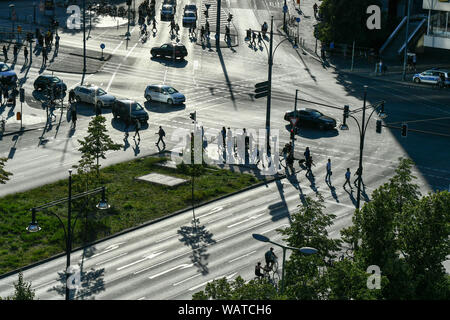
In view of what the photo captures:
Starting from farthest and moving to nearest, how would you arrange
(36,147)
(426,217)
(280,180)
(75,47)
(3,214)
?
1. (75,47)
2. (36,147)
3. (280,180)
4. (3,214)
5. (426,217)

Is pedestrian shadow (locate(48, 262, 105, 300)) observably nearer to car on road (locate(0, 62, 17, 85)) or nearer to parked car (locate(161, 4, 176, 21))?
car on road (locate(0, 62, 17, 85))

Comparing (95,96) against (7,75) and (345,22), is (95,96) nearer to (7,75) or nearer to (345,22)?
(7,75)

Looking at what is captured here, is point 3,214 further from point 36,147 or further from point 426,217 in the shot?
point 426,217

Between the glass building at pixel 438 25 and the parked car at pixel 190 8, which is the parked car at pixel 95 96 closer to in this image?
the parked car at pixel 190 8

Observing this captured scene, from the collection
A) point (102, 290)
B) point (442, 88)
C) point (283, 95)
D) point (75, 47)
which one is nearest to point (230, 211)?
point (102, 290)

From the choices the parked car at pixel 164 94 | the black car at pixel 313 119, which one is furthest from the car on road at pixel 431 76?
the parked car at pixel 164 94
